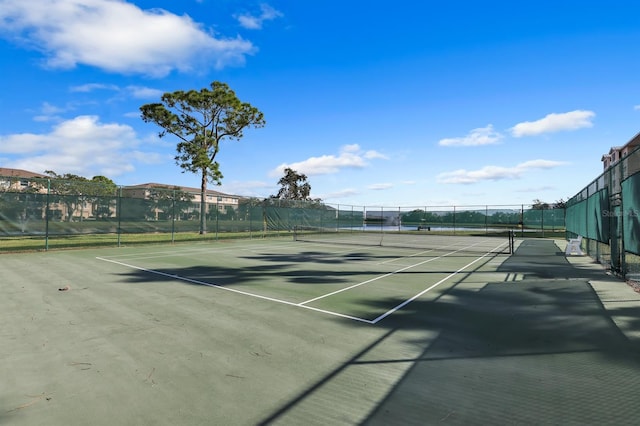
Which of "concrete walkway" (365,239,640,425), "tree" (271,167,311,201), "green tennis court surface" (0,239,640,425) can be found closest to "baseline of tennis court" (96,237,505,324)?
"green tennis court surface" (0,239,640,425)

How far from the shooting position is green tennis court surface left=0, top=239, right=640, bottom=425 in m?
3.07

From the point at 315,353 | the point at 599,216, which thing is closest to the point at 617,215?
the point at 599,216

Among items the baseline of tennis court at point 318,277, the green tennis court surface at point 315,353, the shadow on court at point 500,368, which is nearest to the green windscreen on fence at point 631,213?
the green tennis court surface at point 315,353

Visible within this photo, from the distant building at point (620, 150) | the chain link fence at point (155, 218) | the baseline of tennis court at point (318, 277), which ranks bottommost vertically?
the baseline of tennis court at point (318, 277)

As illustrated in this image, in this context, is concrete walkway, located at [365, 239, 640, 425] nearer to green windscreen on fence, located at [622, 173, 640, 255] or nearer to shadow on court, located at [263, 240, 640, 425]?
shadow on court, located at [263, 240, 640, 425]

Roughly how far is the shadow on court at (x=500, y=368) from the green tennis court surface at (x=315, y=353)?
2cm

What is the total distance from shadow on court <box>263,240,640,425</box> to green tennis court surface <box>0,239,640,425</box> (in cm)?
2

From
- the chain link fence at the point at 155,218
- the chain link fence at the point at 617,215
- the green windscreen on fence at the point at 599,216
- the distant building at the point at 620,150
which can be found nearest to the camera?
the chain link fence at the point at 617,215

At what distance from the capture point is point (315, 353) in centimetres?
439

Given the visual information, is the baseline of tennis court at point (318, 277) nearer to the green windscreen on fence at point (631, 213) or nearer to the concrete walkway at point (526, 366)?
the concrete walkway at point (526, 366)

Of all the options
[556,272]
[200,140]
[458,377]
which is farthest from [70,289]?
[200,140]

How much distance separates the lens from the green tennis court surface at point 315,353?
3072mm

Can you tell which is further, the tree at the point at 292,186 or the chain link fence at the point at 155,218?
the tree at the point at 292,186

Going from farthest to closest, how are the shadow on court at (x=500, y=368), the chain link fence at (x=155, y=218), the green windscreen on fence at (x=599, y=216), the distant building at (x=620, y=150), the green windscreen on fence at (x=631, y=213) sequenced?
the distant building at (x=620, y=150) < the chain link fence at (x=155, y=218) < the green windscreen on fence at (x=599, y=216) < the green windscreen on fence at (x=631, y=213) < the shadow on court at (x=500, y=368)
